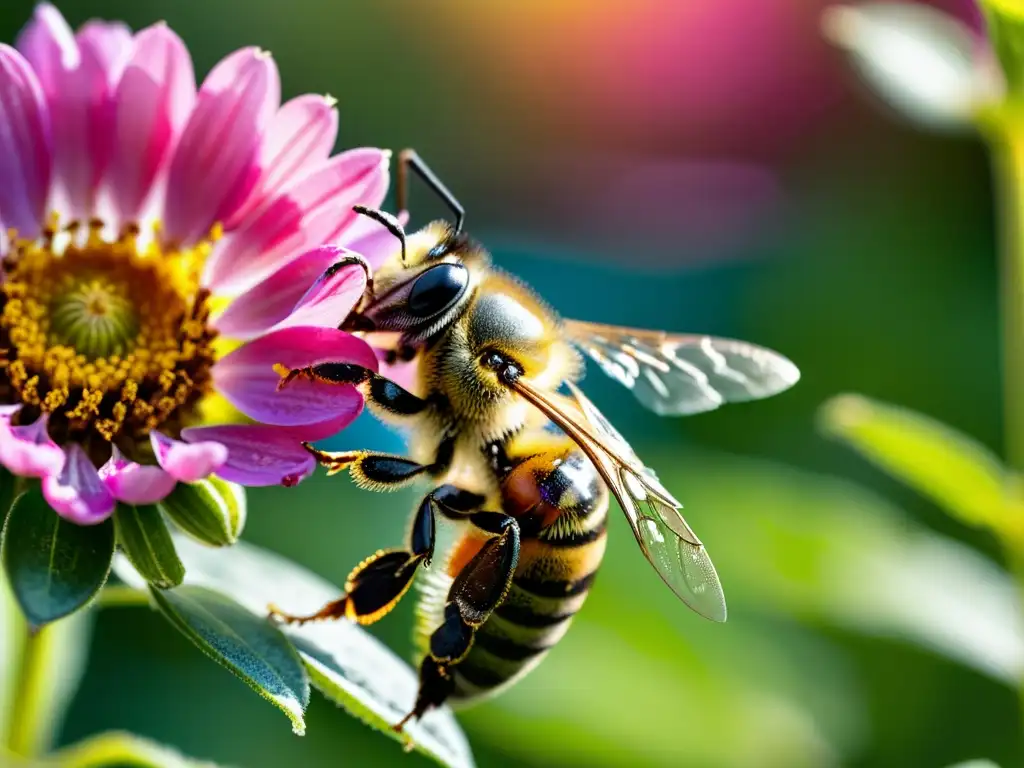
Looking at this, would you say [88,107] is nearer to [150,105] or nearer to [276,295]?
[150,105]

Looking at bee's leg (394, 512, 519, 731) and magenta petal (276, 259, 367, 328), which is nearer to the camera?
magenta petal (276, 259, 367, 328)

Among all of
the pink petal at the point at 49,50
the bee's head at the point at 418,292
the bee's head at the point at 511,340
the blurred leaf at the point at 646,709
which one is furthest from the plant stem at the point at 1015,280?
the pink petal at the point at 49,50

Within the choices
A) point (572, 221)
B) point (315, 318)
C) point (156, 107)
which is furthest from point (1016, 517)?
point (572, 221)

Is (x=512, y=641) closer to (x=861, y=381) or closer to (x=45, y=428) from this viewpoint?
(x=45, y=428)

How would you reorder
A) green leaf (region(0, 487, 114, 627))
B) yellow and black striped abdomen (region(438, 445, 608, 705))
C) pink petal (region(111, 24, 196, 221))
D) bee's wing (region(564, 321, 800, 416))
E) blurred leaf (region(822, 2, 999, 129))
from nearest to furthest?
green leaf (region(0, 487, 114, 627)) < pink petal (region(111, 24, 196, 221)) < yellow and black striped abdomen (region(438, 445, 608, 705)) < bee's wing (region(564, 321, 800, 416)) < blurred leaf (region(822, 2, 999, 129))

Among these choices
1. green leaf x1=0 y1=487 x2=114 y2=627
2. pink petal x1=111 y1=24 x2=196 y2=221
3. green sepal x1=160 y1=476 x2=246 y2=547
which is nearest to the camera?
green leaf x1=0 y1=487 x2=114 y2=627

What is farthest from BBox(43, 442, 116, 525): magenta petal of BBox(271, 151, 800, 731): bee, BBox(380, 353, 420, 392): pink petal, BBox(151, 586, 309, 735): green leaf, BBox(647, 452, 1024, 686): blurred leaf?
BBox(647, 452, 1024, 686): blurred leaf

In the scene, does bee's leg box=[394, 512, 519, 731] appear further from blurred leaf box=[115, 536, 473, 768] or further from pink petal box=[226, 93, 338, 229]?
pink petal box=[226, 93, 338, 229]

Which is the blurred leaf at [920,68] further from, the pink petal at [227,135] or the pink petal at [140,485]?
the pink petal at [140,485]
